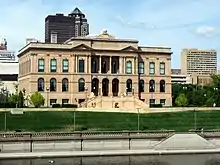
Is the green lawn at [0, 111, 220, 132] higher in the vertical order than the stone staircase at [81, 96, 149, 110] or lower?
Result: lower

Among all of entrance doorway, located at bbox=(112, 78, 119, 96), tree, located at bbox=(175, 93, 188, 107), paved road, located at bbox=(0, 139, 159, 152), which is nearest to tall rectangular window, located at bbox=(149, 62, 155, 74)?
entrance doorway, located at bbox=(112, 78, 119, 96)

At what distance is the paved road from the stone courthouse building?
7105cm

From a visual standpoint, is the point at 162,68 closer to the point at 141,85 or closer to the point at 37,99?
the point at 141,85

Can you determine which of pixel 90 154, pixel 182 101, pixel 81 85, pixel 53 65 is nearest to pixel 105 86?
pixel 81 85

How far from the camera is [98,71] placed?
113688 millimetres

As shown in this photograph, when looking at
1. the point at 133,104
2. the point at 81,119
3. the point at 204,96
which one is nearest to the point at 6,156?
the point at 81,119

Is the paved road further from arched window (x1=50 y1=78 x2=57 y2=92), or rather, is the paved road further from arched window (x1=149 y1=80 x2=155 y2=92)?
arched window (x1=149 y1=80 x2=155 y2=92)

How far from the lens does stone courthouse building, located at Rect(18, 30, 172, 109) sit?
109562mm

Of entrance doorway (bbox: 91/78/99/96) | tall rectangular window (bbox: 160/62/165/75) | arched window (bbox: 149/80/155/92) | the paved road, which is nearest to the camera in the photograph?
the paved road

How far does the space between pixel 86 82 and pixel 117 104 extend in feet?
38.1

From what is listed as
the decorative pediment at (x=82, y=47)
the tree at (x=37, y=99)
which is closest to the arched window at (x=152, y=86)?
the decorative pediment at (x=82, y=47)

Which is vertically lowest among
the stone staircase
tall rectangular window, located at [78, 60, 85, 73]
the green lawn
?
the green lawn

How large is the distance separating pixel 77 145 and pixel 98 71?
82.3 meters

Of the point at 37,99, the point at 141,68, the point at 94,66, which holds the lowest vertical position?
the point at 37,99
